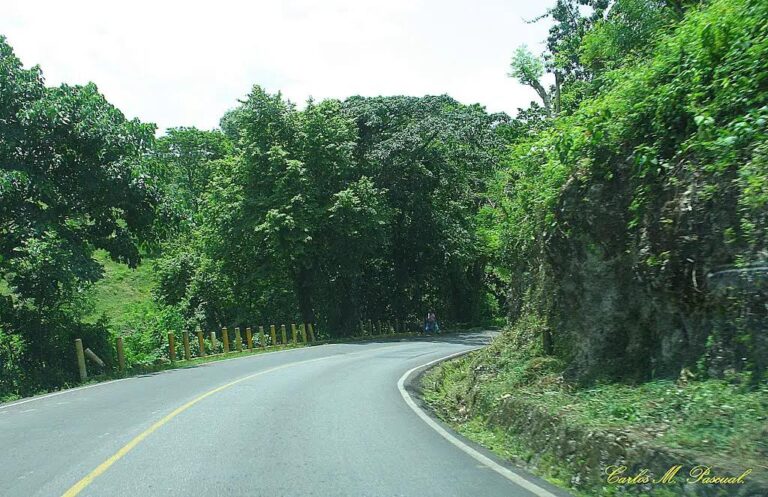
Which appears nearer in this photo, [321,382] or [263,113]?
[321,382]

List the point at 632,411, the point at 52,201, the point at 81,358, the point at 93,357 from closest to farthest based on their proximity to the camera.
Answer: the point at 632,411 → the point at 52,201 → the point at 81,358 → the point at 93,357

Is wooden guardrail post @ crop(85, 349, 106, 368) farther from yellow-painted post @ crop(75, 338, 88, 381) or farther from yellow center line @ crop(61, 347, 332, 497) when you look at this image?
yellow center line @ crop(61, 347, 332, 497)

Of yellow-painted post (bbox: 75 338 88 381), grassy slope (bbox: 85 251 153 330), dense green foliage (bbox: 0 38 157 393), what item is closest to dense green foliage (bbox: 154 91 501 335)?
grassy slope (bbox: 85 251 153 330)

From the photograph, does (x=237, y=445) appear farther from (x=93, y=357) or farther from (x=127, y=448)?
(x=93, y=357)

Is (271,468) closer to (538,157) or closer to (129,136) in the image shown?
(538,157)

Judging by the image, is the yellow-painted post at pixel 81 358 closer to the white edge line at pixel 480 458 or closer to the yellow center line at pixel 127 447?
the yellow center line at pixel 127 447

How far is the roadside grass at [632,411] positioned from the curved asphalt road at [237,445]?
0.82 m

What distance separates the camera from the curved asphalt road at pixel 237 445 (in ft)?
21.7

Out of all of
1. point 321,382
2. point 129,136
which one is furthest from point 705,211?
point 129,136

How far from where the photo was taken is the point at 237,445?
28.0ft

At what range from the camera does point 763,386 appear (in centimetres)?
623

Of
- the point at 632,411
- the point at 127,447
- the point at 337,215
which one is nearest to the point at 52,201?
the point at 127,447

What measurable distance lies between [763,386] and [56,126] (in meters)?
18.3

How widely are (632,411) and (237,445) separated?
183 inches
